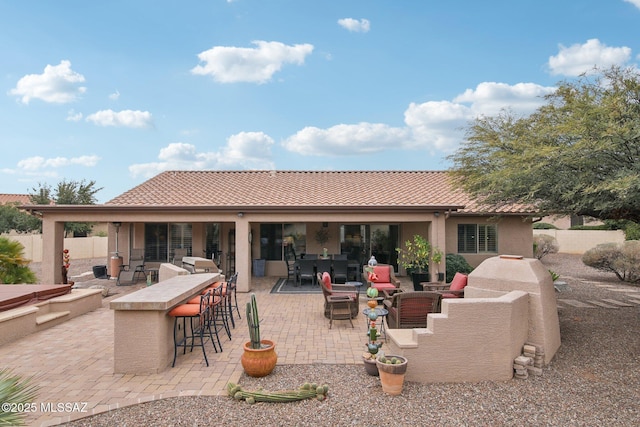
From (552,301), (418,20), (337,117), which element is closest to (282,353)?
(552,301)

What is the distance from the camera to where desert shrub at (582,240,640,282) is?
14.1 meters

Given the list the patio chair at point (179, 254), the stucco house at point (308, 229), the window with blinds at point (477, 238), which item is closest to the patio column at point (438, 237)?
the stucco house at point (308, 229)

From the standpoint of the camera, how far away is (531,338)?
19.2 ft

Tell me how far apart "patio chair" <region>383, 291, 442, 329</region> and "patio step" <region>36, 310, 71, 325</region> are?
7.32m

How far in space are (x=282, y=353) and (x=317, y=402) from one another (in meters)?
1.84

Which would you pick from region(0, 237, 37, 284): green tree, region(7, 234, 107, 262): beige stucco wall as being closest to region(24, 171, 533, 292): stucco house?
region(0, 237, 37, 284): green tree

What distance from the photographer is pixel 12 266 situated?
1077 cm

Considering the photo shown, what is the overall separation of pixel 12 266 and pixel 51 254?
46.6 inches

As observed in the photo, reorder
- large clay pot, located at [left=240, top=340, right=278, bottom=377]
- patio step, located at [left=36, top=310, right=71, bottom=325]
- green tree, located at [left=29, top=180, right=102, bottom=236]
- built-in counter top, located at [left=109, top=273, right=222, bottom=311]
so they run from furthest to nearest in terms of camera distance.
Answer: green tree, located at [left=29, top=180, right=102, bottom=236] < patio step, located at [left=36, top=310, right=71, bottom=325] < built-in counter top, located at [left=109, top=273, right=222, bottom=311] < large clay pot, located at [left=240, top=340, right=278, bottom=377]

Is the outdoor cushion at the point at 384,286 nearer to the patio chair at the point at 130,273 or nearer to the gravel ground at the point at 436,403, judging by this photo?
the gravel ground at the point at 436,403

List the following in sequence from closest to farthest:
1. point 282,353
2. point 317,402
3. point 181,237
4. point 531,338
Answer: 1. point 317,402
2. point 531,338
3. point 282,353
4. point 181,237

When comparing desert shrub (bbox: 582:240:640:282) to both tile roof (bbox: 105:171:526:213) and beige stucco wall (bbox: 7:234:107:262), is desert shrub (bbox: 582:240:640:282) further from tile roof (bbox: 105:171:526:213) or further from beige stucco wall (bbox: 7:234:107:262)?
beige stucco wall (bbox: 7:234:107:262)

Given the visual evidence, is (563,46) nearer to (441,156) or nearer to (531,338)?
(441,156)

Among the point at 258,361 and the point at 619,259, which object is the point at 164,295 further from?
the point at 619,259
